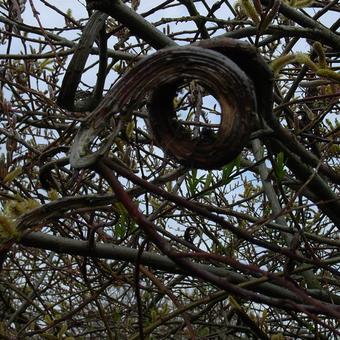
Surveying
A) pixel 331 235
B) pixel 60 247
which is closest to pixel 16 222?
pixel 60 247

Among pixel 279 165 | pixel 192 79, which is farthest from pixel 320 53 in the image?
pixel 192 79

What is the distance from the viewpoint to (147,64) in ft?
2.44

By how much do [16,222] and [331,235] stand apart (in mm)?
2687

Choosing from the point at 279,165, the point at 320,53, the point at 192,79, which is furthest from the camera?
the point at 279,165

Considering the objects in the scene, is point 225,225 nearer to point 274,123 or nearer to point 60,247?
point 274,123

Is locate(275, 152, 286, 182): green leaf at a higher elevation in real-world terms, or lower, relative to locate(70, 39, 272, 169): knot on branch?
higher

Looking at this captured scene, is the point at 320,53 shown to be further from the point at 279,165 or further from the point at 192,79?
the point at 192,79

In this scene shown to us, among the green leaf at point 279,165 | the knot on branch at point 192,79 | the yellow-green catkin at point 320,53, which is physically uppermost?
the green leaf at point 279,165

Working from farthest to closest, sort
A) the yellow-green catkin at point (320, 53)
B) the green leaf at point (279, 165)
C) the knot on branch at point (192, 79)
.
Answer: the green leaf at point (279, 165) → the yellow-green catkin at point (320, 53) → the knot on branch at point (192, 79)

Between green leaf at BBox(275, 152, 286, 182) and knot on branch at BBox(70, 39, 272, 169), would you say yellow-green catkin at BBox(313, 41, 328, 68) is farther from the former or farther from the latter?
knot on branch at BBox(70, 39, 272, 169)

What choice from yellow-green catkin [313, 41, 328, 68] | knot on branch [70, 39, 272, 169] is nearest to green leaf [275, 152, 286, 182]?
yellow-green catkin [313, 41, 328, 68]

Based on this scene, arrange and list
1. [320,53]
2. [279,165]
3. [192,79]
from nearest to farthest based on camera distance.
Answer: [192,79]
[320,53]
[279,165]

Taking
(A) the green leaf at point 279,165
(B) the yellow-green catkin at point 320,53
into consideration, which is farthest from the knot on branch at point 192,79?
(A) the green leaf at point 279,165

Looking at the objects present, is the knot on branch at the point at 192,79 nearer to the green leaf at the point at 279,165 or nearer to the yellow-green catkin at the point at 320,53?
the yellow-green catkin at the point at 320,53
